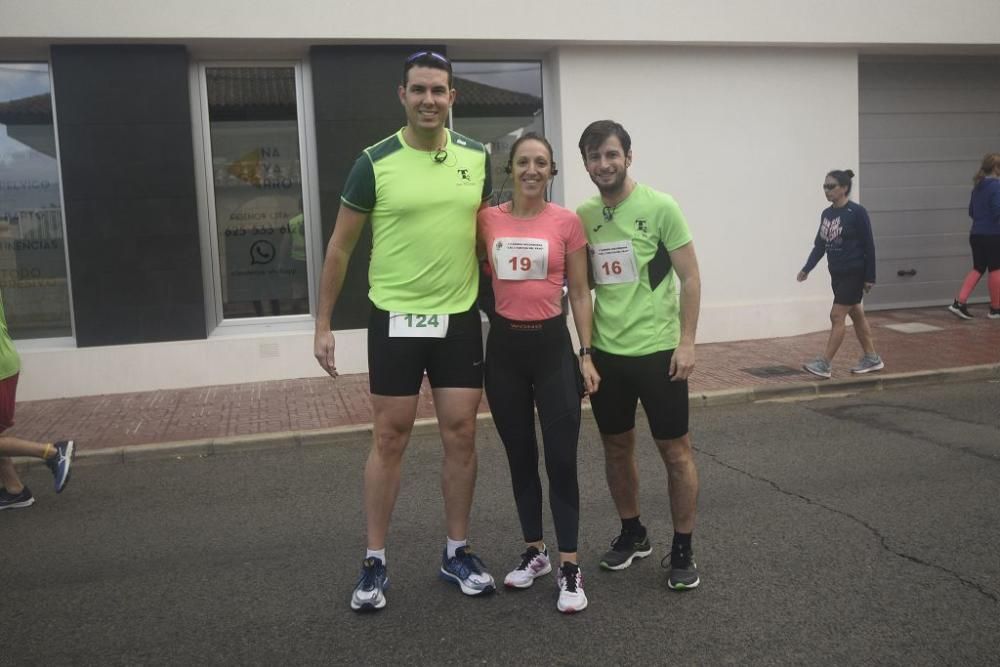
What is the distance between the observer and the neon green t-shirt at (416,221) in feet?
12.5

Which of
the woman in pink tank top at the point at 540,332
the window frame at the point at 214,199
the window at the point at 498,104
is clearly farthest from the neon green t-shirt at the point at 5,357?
the window at the point at 498,104

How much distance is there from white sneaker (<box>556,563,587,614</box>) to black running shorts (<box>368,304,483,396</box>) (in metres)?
0.87

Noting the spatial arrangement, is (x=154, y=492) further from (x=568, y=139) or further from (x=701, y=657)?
(x=568, y=139)

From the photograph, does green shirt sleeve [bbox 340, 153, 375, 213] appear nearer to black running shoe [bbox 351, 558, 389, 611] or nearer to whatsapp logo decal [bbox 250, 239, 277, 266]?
black running shoe [bbox 351, 558, 389, 611]

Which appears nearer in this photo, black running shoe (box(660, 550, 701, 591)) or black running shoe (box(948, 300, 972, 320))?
black running shoe (box(660, 550, 701, 591))

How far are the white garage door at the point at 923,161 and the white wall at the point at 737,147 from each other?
125cm

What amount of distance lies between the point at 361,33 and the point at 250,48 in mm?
1220

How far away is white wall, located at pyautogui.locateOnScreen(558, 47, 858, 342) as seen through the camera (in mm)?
10992

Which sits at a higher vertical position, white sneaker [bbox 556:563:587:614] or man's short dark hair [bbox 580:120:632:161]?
man's short dark hair [bbox 580:120:632:161]

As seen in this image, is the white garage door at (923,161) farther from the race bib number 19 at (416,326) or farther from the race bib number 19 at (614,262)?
the race bib number 19 at (416,326)

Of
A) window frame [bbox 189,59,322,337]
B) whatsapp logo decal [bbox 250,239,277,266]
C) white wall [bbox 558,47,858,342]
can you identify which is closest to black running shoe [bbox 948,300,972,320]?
white wall [bbox 558,47,858,342]

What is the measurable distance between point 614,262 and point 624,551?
55.3 inches

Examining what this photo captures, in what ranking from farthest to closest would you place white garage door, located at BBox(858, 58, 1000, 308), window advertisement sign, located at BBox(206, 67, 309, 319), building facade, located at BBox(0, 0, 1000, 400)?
1. white garage door, located at BBox(858, 58, 1000, 308)
2. window advertisement sign, located at BBox(206, 67, 309, 319)
3. building facade, located at BBox(0, 0, 1000, 400)

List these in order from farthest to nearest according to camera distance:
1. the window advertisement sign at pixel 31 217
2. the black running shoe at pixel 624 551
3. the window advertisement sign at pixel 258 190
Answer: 1. the window advertisement sign at pixel 258 190
2. the window advertisement sign at pixel 31 217
3. the black running shoe at pixel 624 551
